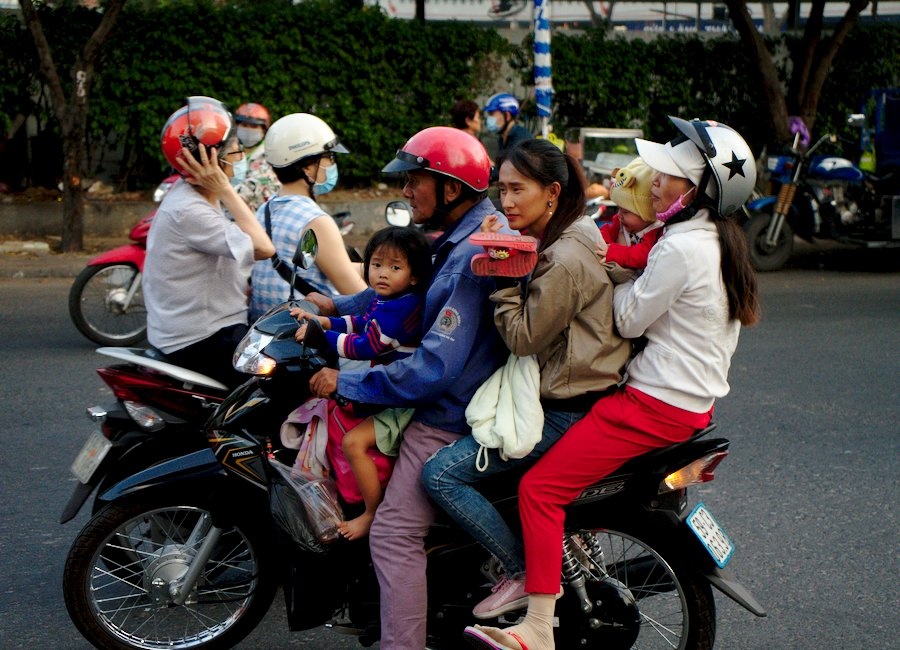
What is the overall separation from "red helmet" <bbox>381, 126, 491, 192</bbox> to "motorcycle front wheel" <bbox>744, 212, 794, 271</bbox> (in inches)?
351

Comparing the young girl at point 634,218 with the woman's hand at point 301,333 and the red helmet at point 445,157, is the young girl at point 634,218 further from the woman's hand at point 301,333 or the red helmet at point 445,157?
the woman's hand at point 301,333

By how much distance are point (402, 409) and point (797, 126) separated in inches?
429

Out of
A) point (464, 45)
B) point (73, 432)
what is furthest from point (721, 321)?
point (464, 45)

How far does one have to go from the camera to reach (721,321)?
3.11 metres

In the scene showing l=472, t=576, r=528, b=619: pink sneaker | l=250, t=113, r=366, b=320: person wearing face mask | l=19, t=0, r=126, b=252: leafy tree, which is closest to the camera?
l=472, t=576, r=528, b=619: pink sneaker

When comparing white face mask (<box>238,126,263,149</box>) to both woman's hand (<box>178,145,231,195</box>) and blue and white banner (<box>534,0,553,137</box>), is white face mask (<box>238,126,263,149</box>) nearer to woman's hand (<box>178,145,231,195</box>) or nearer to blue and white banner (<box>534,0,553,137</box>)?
blue and white banner (<box>534,0,553,137</box>)

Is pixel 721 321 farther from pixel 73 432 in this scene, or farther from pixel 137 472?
pixel 73 432

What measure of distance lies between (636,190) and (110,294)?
5.50 m

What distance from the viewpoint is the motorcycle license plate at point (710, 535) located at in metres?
3.20

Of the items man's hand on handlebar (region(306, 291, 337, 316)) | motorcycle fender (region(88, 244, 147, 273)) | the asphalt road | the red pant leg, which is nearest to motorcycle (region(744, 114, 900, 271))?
the asphalt road

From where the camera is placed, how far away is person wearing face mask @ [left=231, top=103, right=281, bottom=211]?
7496 mm

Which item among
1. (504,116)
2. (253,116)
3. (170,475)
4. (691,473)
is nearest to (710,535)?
(691,473)

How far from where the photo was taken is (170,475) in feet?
11.4

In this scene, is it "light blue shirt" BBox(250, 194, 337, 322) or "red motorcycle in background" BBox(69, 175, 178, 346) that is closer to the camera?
"light blue shirt" BBox(250, 194, 337, 322)
